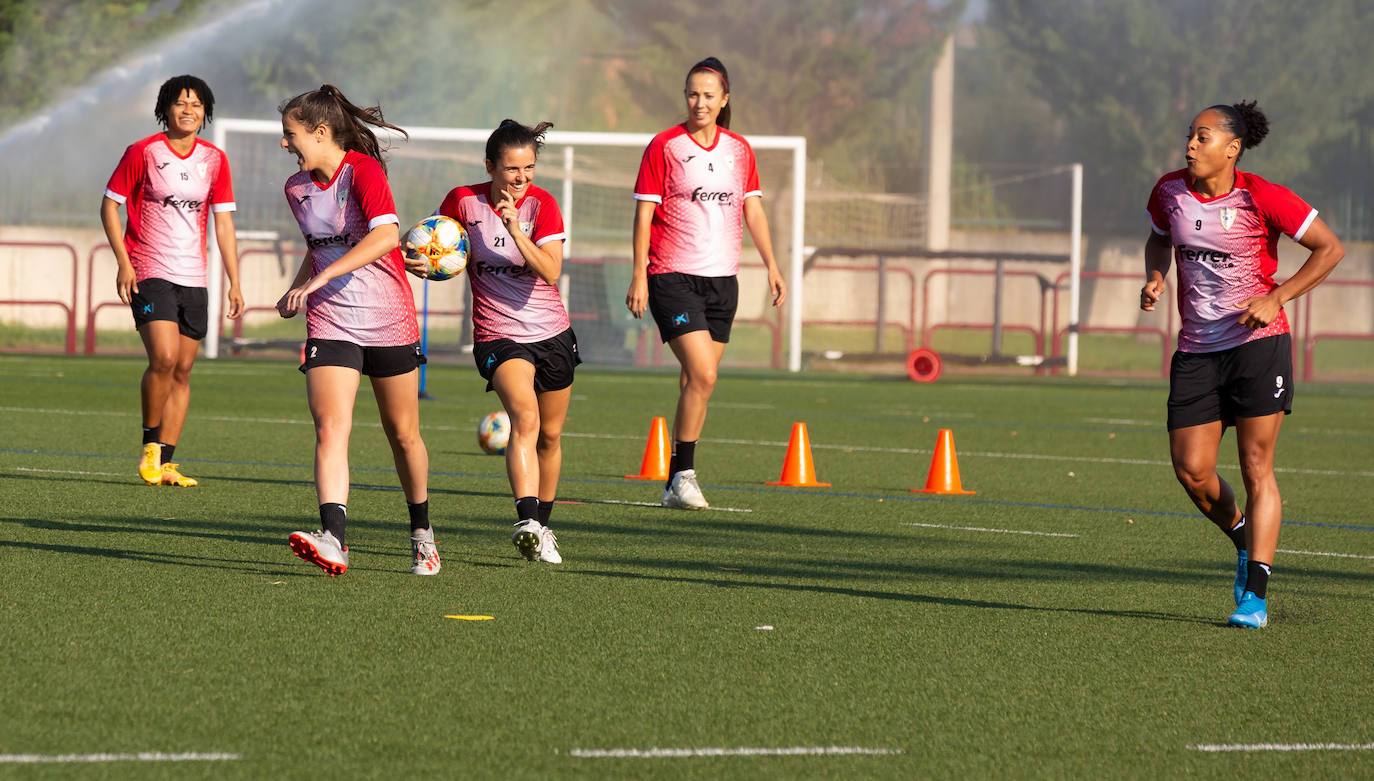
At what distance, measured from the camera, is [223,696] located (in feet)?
14.8

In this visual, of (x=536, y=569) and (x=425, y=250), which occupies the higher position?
(x=425, y=250)

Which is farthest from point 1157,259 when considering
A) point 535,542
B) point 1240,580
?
point 535,542

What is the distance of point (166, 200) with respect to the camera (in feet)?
30.4

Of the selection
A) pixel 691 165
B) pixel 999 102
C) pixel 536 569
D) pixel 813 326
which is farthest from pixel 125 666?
pixel 999 102

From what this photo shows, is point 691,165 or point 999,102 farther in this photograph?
point 999,102

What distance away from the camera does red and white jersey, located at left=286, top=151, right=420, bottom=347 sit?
634cm

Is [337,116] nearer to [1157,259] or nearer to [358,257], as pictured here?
[358,257]

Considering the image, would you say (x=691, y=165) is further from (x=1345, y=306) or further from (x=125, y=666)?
(x=1345, y=306)

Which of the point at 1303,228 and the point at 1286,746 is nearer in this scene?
the point at 1286,746

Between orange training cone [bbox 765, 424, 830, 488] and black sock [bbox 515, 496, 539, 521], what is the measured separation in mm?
3537

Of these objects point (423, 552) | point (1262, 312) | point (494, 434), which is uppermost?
point (1262, 312)

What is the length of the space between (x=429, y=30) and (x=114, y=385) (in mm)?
22022

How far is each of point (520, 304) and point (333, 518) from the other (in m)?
1.20

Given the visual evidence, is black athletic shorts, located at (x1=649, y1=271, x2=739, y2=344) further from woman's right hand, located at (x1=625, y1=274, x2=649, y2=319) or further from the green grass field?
the green grass field
